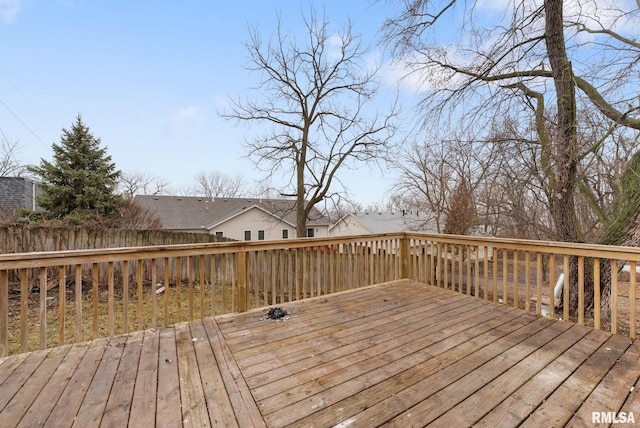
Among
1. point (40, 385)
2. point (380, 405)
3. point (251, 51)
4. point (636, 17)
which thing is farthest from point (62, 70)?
point (636, 17)

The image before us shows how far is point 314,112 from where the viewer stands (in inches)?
418

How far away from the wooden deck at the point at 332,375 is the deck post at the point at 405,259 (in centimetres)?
168

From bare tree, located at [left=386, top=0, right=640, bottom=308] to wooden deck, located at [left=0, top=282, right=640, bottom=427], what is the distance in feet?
8.70

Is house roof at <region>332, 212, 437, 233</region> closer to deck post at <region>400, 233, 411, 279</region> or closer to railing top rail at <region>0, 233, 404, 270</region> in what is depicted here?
deck post at <region>400, 233, 411, 279</region>

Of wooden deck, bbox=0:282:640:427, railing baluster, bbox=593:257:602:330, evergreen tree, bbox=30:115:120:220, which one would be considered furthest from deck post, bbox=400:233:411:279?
evergreen tree, bbox=30:115:120:220

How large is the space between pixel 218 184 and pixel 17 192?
16.6 m

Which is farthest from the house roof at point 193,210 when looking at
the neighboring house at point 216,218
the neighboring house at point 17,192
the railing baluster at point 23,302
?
the railing baluster at point 23,302

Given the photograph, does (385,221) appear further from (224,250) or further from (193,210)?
(224,250)

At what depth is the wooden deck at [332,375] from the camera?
5.11ft

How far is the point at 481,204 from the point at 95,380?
12995 millimetres

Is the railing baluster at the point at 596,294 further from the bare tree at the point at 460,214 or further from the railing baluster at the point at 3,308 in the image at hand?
the bare tree at the point at 460,214

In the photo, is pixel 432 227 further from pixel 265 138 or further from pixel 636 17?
pixel 636 17

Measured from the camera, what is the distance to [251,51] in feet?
28.9

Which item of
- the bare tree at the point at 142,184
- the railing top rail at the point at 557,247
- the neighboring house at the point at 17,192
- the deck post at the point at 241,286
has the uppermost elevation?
the bare tree at the point at 142,184
